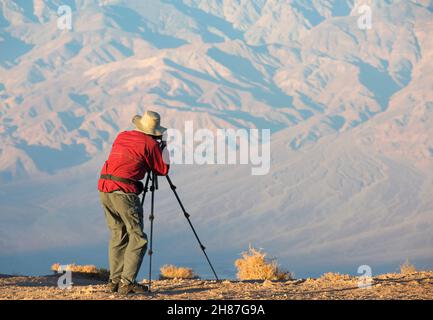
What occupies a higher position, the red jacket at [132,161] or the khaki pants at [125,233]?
the red jacket at [132,161]

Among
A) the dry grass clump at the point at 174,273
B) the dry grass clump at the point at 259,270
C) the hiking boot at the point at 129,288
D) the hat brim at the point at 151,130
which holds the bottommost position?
the hiking boot at the point at 129,288

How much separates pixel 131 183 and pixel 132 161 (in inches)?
11.1

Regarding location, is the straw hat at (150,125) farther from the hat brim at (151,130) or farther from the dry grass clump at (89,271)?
the dry grass clump at (89,271)

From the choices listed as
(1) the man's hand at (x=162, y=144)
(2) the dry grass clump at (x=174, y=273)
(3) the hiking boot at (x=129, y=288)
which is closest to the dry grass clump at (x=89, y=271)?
(2) the dry grass clump at (x=174, y=273)

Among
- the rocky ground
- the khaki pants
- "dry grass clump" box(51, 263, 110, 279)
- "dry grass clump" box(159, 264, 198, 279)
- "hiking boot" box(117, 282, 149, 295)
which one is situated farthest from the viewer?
"dry grass clump" box(159, 264, 198, 279)

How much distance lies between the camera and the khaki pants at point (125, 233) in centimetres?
1333

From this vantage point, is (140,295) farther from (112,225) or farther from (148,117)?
(148,117)

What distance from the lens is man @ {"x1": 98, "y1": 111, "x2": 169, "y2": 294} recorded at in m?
13.3

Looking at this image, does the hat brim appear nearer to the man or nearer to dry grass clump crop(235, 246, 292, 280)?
the man

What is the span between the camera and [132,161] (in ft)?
43.8

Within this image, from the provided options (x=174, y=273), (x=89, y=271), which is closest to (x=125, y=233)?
(x=174, y=273)

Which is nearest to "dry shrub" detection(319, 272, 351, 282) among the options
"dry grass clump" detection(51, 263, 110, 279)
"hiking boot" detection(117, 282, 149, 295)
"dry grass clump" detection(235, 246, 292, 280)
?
"dry grass clump" detection(235, 246, 292, 280)
